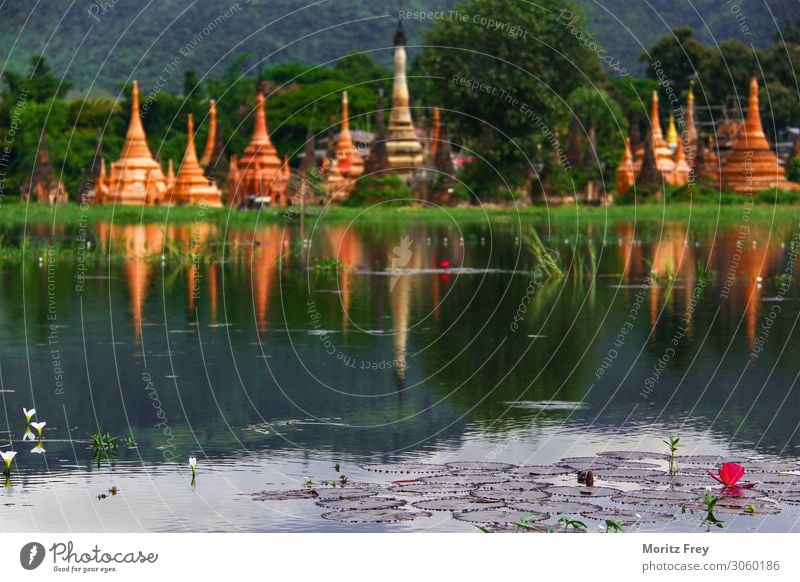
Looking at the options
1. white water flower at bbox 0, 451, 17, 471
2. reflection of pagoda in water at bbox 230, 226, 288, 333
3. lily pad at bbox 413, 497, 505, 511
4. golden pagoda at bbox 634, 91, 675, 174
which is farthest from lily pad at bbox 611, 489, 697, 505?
golden pagoda at bbox 634, 91, 675, 174

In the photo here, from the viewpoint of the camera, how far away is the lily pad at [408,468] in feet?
45.3

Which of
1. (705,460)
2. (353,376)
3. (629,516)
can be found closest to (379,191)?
(353,376)

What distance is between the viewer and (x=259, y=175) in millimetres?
84688

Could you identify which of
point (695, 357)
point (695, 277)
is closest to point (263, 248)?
point (695, 277)

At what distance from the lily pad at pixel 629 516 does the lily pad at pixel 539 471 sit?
Result: 51.0 inches

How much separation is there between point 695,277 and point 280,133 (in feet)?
280

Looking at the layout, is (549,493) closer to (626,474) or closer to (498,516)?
(498,516)

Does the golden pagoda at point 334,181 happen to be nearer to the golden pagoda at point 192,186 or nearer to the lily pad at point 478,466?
the golden pagoda at point 192,186

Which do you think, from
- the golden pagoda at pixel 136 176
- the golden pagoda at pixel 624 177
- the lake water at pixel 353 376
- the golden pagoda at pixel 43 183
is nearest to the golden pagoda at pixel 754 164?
the golden pagoda at pixel 624 177

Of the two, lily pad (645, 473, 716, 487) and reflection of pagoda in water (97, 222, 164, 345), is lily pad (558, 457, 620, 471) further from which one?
reflection of pagoda in water (97, 222, 164, 345)

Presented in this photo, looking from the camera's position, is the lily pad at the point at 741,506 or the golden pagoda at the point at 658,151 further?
the golden pagoda at the point at 658,151

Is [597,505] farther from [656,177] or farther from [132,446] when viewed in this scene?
[656,177]

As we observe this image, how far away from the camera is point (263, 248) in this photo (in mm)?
45812

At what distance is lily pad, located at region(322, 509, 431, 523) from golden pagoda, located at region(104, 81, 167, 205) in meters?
74.6
